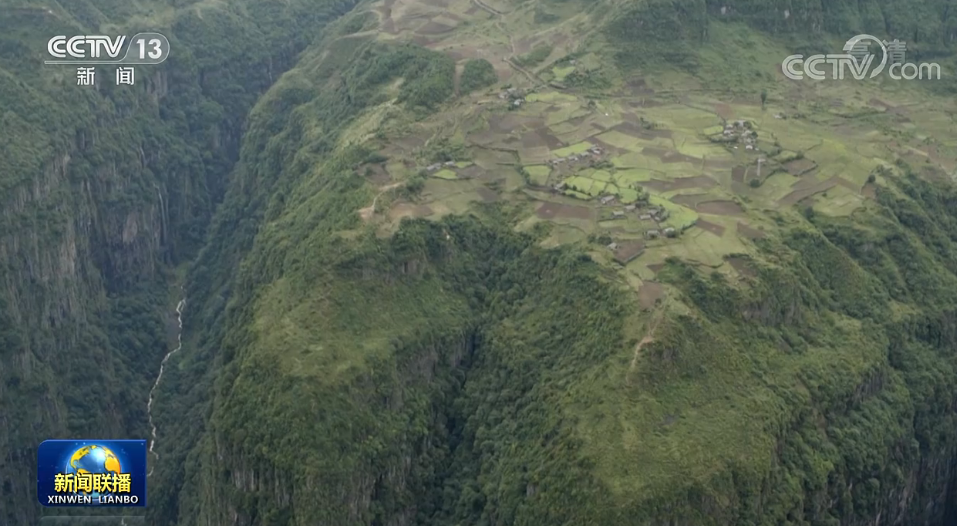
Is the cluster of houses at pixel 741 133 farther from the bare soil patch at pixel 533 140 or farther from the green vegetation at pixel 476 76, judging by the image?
the green vegetation at pixel 476 76

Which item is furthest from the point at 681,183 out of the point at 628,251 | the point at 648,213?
the point at 628,251

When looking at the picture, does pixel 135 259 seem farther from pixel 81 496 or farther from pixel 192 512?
pixel 81 496

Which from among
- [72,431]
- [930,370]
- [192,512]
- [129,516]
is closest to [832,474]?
[930,370]

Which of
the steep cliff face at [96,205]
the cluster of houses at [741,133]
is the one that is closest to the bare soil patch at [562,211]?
the cluster of houses at [741,133]

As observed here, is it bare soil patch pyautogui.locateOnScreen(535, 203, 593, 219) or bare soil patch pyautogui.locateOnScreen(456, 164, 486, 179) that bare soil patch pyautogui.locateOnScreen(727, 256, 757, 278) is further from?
bare soil patch pyautogui.locateOnScreen(456, 164, 486, 179)

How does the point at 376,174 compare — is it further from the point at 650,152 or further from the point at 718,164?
the point at 718,164

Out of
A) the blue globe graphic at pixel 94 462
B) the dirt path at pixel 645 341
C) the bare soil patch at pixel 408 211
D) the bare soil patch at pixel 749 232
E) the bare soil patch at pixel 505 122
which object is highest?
the bare soil patch at pixel 505 122
